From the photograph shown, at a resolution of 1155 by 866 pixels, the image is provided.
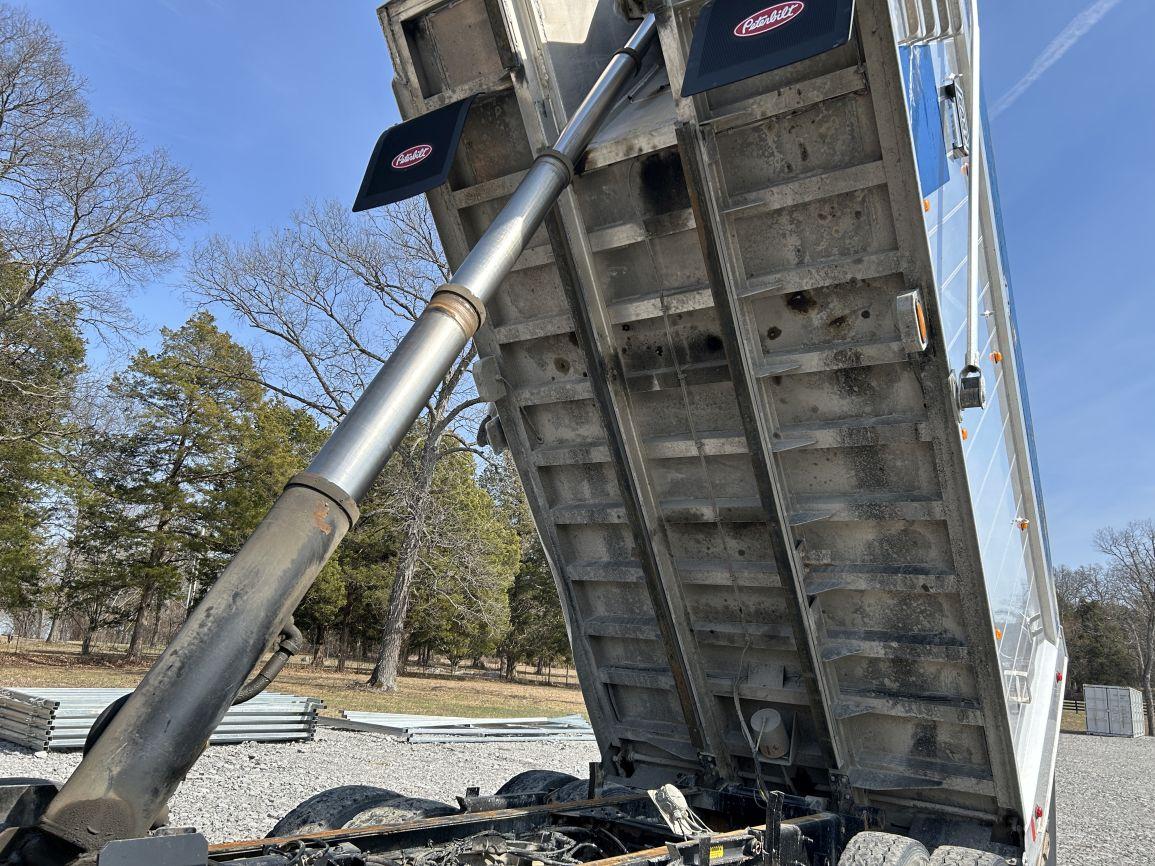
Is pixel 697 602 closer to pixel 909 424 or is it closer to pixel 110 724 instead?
pixel 909 424

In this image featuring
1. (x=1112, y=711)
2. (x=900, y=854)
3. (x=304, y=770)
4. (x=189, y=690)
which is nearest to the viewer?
(x=189, y=690)

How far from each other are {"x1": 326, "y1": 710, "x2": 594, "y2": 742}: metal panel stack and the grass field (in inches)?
68.8

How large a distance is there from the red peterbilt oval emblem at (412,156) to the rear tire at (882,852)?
12.6ft

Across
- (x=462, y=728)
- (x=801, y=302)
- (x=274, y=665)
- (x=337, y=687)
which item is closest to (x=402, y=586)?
(x=337, y=687)

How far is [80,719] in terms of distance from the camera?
30.8 ft

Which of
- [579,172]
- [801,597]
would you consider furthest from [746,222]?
[801,597]

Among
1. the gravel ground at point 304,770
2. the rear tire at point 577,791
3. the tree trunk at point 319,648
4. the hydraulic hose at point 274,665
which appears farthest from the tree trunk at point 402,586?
the hydraulic hose at point 274,665

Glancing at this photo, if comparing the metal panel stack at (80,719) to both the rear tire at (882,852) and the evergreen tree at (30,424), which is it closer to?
the rear tire at (882,852)

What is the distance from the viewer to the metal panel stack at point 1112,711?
93.4ft

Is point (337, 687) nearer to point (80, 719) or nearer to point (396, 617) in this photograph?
point (396, 617)

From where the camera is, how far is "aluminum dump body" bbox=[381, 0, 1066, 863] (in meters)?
3.84

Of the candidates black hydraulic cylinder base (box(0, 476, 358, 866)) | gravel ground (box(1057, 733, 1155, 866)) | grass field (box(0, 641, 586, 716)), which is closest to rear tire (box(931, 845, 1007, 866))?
black hydraulic cylinder base (box(0, 476, 358, 866))

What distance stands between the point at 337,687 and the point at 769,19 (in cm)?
2133

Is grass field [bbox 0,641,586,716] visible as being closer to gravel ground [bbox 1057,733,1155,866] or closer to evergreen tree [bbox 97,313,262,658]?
evergreen tree [bbox 97,313,262,658]
